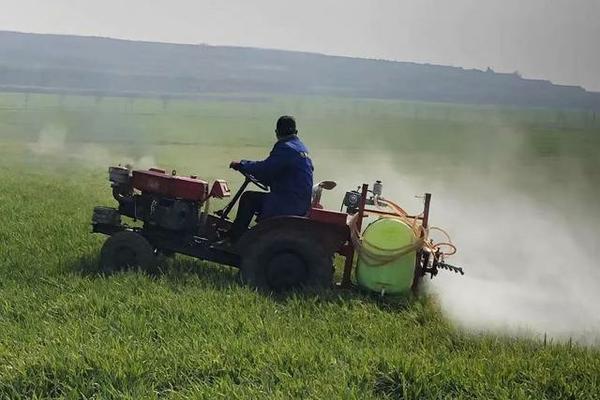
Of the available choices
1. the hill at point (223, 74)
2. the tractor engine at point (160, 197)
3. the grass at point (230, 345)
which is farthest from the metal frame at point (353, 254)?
the hill at point (223, 74)

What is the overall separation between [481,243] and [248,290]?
18.5 ft

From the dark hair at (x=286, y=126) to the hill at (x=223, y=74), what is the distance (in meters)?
45.6

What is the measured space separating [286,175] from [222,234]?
1039 mm

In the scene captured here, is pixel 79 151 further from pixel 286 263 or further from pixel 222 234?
pixel 286 263

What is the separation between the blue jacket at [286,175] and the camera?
6.89 meters

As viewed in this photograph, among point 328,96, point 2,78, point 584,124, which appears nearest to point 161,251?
point 584,124

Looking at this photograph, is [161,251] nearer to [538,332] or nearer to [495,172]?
[538,332]

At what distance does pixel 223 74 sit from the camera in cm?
Answer: 6034

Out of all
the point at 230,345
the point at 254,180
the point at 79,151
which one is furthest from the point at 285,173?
the point at 79,151

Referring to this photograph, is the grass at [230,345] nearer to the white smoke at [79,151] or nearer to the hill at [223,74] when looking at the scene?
the white smoke at [79,151]

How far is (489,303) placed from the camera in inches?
279

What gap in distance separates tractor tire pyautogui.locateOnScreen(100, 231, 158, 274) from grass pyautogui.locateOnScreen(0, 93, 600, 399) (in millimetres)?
248

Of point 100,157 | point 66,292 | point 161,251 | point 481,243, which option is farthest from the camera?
point 100,157

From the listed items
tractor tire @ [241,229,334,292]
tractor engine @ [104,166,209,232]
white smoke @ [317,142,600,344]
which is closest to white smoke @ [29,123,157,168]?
white smoke @ [317,142,600,344]
